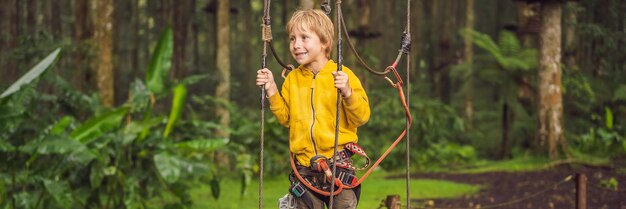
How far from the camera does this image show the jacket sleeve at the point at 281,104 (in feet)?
13.6

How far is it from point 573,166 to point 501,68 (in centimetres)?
273

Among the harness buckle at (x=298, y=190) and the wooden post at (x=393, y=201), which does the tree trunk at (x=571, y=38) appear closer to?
the wooden post at (x=393, y=201)

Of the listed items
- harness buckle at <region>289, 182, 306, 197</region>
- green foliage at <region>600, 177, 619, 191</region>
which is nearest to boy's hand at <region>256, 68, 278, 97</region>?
harness buckle at <region>289, 182, 306, 197</region>

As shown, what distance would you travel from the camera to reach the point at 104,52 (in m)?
11.0

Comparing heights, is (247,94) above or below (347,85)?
below

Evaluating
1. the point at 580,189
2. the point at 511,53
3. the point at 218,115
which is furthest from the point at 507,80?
the point at 580,189

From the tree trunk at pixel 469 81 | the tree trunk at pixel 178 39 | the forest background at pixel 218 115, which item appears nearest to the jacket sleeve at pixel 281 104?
the forest background at pixel 218 115

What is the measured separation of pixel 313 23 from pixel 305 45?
10 centimetres

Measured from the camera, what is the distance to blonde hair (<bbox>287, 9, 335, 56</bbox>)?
13.3 ft

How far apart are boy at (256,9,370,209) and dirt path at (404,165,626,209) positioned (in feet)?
13.3

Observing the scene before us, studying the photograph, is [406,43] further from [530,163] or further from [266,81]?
[530,163]

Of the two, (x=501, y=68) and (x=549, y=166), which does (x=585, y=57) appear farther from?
(x=549, y=166)

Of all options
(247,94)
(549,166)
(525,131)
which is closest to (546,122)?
(549,166)

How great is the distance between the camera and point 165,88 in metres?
8.79
